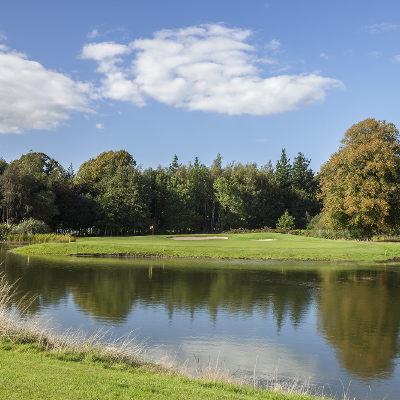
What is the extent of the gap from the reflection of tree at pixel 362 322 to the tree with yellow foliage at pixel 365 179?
17.2 metres

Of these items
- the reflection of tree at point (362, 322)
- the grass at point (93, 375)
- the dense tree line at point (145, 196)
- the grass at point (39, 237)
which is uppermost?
the dense tree line at point (145, 196)

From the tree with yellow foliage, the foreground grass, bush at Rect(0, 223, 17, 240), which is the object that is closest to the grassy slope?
the foreground grass

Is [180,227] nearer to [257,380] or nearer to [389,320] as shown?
[389,320]

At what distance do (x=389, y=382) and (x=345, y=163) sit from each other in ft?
109

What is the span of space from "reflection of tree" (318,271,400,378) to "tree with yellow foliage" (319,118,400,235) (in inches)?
A: 679

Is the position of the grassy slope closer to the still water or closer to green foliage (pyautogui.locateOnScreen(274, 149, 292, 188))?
the still water

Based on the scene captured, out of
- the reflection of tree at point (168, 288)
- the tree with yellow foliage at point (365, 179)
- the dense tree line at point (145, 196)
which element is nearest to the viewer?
the reflection of tree at point (168, 288)

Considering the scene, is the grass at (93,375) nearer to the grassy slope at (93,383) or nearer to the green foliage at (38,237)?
the grassy slope at (93,383)

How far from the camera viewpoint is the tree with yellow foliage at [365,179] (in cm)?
3584

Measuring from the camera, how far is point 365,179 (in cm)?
3744

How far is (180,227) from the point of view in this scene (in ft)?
210

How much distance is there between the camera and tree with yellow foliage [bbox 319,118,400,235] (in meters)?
35.8

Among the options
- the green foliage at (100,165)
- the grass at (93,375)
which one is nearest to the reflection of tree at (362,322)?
the grass at (93,375)

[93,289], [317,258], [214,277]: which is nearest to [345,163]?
[317,258]
